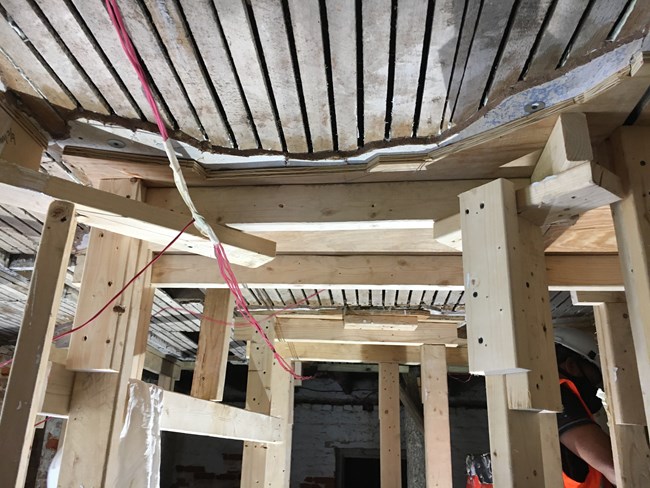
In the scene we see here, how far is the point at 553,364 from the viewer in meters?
1.23

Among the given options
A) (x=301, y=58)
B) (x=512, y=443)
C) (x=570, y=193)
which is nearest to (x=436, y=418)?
(x=512, y=443)

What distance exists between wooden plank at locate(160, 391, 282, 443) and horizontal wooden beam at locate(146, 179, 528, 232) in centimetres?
68

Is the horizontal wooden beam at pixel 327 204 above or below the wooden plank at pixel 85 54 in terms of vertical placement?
below

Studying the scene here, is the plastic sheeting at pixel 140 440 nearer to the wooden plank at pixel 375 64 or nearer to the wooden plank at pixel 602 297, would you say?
the wooden plank at pixel 375 64

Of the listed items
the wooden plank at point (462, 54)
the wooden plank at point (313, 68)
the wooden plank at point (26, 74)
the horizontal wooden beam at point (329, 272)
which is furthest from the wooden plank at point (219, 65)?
the horizontal wooden beam at point (329, 272)

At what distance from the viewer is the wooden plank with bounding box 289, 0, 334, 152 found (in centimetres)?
110

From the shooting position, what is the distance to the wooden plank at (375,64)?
110 centimetres

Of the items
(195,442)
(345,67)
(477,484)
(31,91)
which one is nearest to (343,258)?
(345,67)

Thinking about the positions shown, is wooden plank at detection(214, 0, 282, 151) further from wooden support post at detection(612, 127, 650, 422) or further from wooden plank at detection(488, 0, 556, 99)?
wooden support post at detection(612, 127, 650, 422)

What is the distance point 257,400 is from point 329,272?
1.03 meters

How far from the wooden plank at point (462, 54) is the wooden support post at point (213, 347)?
157 centimetres

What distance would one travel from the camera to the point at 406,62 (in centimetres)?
123

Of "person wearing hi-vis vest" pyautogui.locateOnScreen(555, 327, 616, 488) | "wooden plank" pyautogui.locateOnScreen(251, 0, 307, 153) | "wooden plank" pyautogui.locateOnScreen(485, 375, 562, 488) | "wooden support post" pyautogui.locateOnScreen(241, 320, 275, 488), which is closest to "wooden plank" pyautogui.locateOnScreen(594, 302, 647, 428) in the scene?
"person wearing hi-vis vest" pyautogui.locateOnScreen(555, 327, 616, 488)

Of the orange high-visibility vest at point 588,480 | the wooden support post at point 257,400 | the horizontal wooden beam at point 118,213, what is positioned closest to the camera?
the horizontal wooden beam at point 118,213
